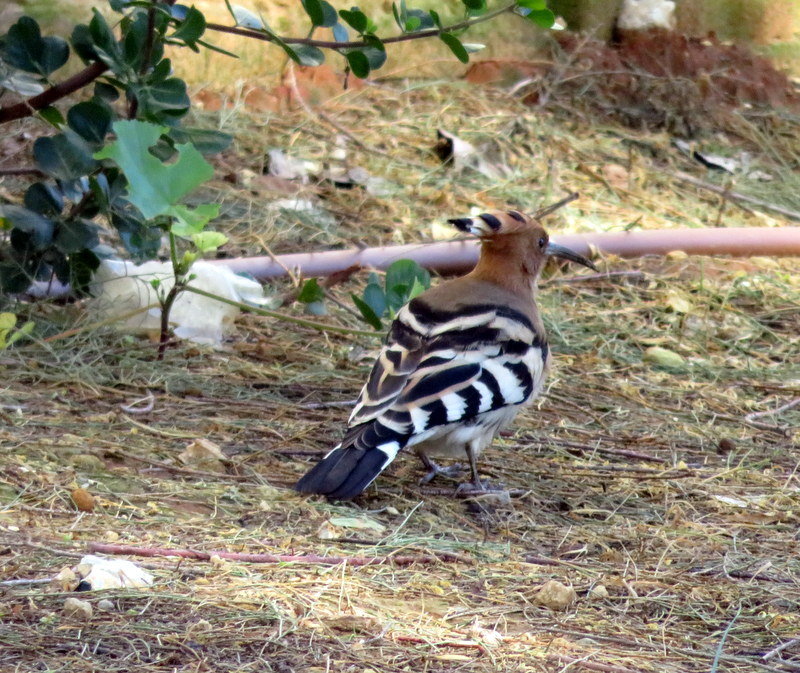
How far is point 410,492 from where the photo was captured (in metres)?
3.24

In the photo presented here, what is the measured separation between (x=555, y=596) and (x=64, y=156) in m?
2.06

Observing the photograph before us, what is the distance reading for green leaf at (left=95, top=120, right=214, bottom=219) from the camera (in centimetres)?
311

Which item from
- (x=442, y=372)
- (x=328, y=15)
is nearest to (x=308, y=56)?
(x=328, y=15)

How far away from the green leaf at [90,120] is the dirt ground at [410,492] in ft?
2.20

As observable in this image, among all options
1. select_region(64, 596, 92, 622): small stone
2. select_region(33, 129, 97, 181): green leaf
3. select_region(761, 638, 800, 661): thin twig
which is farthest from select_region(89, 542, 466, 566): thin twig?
select_region(33, 129, 97, 181): green leaf

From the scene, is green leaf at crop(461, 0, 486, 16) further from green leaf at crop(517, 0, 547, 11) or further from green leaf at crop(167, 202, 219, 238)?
green leaf at crop(167, 202, 219, 238)

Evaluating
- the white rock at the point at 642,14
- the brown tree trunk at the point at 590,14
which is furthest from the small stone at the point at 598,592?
the white rock at the point at 642,14

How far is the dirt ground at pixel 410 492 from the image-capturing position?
218 cm

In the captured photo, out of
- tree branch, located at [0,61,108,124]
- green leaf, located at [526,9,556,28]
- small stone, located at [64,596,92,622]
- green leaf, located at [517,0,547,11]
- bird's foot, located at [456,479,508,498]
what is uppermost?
green leaf, located at [517,0,547,11]

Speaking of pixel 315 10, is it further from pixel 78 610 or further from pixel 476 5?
pixel 78 610

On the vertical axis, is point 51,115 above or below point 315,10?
below

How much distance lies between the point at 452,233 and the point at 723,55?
121 inches

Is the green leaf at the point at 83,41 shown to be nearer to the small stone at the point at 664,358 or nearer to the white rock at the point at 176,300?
the white rock at the point at 176,300

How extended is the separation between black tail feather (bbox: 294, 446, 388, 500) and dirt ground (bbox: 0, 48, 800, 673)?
49 millimetres
